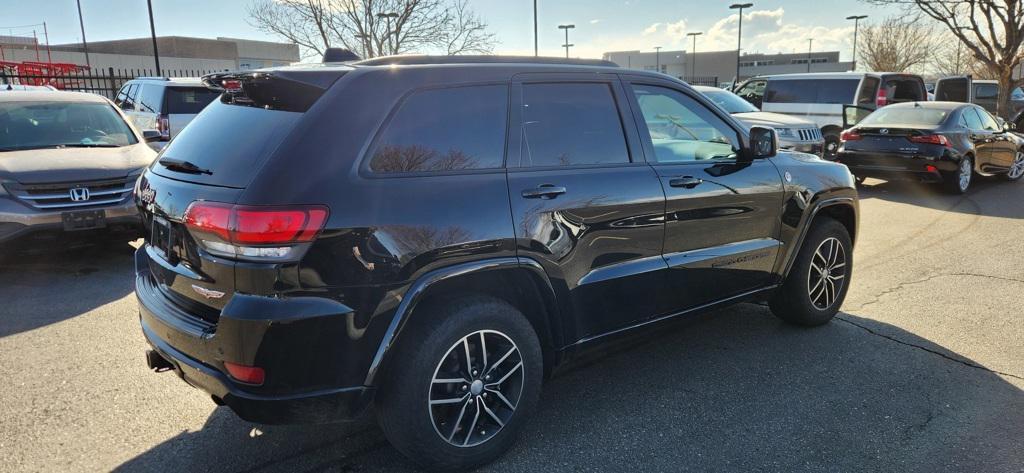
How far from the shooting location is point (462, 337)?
2758mm

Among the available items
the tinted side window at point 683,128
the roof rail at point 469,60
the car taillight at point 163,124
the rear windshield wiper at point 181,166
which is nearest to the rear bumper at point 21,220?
the rear windshield wiper at point 181,166

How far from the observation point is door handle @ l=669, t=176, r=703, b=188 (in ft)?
11.7

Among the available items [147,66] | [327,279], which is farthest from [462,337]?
[147,66]

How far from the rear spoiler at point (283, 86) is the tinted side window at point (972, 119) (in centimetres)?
1214

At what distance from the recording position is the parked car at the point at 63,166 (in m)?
5.78

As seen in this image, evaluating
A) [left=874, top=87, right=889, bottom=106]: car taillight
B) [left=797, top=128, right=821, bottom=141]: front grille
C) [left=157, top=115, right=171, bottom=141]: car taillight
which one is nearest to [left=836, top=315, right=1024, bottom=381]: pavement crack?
[left=797, top=128, right=821, bottom=141]: front grille

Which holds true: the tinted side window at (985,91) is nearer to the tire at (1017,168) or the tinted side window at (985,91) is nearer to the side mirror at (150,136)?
the tire at (1017,168)

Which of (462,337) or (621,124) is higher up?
(621,124)

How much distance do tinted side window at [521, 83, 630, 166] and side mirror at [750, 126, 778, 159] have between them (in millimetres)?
1057

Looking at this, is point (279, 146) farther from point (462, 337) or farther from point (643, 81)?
point (643, 81)

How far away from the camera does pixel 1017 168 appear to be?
12.6m

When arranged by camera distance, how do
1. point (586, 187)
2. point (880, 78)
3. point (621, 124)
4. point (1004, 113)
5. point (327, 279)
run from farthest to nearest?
point (1004, 113) < point (880, 78) < point (621, 124) < point (586, 187) < point (327, 279)

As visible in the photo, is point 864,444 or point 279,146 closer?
point 279,146

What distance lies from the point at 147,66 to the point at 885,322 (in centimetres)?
5767
